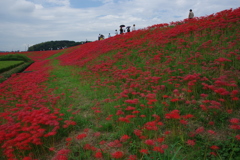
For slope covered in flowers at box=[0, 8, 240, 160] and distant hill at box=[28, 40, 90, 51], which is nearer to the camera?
slope covered in flowers at box=[0, 8, 240, 160]

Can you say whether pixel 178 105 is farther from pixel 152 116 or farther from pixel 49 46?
pixel 49 46

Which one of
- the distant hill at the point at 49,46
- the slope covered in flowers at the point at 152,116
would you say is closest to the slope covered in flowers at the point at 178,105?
the slope covered in flowers at the point at 152,116

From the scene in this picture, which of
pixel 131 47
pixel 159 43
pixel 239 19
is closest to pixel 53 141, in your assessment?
pixel 159 43

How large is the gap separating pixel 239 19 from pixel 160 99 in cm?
714

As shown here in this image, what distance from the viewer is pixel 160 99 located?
4.74 meters

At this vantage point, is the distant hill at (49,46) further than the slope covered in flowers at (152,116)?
Yes

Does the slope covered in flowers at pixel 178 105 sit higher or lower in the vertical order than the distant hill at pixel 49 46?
lower

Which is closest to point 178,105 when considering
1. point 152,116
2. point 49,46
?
point 152,116

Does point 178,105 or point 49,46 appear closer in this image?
point 178,105

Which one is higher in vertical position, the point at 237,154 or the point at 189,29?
the point at 189,29

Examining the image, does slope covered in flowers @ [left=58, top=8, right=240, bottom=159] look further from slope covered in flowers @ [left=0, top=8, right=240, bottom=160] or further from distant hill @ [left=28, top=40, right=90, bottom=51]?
distant hill @ [left=28, top=40, right=90, bottom=51]

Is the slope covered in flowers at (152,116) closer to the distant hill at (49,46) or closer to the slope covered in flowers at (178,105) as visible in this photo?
the slope covered in flowers at (178,105)

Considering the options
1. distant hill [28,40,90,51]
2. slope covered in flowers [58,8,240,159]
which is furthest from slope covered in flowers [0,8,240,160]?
distant hill [28,40,90,51]

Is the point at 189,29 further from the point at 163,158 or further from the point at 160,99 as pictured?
the point at 163,158
